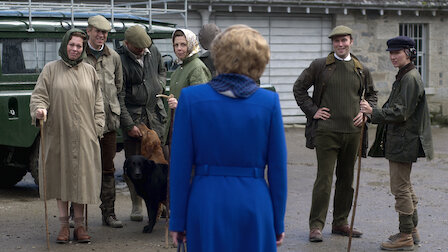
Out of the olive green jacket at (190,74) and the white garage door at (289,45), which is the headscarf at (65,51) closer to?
the olive green jacket at (190,74)

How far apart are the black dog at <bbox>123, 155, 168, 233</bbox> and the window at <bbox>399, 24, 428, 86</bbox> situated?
1362 centimetres

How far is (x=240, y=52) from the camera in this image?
12.9 feet

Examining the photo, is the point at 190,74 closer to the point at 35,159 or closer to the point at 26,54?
the point at 35,159

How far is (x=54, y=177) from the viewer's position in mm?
7301

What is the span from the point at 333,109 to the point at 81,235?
2458 millimetres

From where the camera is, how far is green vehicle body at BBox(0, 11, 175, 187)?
9680mm

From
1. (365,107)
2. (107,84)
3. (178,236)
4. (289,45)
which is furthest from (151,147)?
(289,45)

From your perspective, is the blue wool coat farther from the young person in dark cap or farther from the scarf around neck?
the young person in dark cap

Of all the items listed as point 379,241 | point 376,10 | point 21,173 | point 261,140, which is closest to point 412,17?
point 376,10

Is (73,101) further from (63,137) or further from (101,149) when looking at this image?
(101,149)

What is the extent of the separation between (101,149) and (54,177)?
87 cm

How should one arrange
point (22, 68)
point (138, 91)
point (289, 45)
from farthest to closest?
point (289, 45) → point (22, 68) → point (138, 91)

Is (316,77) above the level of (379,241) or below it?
above

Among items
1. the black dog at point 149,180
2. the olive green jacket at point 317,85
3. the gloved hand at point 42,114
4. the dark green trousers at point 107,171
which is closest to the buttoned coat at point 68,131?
the gloved hand at point 42,114
